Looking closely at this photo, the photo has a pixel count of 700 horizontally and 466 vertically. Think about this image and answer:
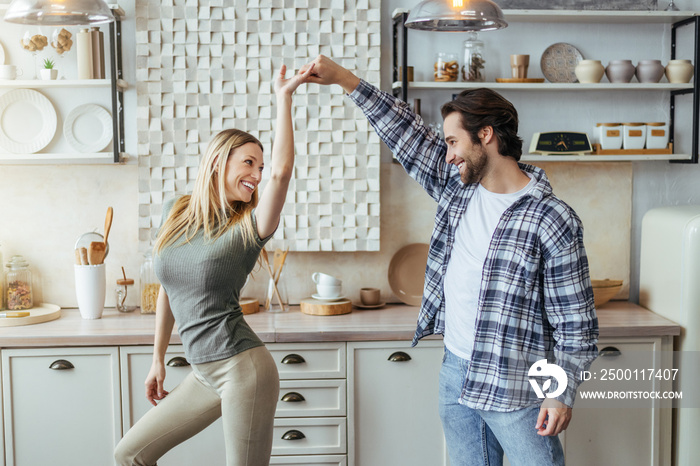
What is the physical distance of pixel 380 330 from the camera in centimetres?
290

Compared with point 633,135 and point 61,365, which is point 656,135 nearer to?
point 633,135

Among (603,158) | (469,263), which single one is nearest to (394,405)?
(469,263)

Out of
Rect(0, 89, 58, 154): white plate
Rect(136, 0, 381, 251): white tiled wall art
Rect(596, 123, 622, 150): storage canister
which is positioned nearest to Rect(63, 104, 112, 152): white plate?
Rect(0, 89, 58, 154): white plate

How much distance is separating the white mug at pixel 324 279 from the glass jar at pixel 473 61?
108 centimetres

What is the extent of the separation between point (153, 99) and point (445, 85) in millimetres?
1305

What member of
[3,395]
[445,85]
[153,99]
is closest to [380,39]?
[445,85]

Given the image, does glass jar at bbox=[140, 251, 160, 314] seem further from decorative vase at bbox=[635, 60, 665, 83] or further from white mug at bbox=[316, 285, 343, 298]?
decorative vase at bbox=[635, 60, 665, 83]

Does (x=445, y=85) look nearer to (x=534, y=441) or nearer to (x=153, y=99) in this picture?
(x=153, y=99)

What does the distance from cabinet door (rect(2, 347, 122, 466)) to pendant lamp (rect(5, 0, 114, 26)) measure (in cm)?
130

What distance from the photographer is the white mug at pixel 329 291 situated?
3207 mm

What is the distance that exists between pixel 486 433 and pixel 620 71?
191 centimetres

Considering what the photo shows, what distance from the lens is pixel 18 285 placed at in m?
3.20

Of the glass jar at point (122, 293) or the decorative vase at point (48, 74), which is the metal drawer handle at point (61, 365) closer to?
the glass jar at point (122, 293)

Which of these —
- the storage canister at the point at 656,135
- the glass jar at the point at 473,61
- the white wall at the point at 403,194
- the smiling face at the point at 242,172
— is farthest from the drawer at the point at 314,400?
the storage canister at the point at 656,135
